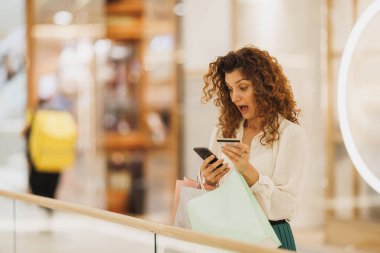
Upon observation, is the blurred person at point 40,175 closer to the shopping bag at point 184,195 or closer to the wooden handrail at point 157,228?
the wooden handrail at point 157,228

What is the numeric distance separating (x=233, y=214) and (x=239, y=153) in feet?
0.68

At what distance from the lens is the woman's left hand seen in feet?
7.09

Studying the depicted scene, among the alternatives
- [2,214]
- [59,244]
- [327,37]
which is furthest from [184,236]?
[327,37]

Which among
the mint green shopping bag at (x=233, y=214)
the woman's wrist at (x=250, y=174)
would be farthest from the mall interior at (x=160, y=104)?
the woman's wrist at (x=250, y=174)

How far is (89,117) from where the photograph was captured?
786cm

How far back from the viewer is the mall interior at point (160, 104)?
11.6 ft

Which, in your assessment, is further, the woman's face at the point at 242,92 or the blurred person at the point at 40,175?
the blurred person at the point at 40,175

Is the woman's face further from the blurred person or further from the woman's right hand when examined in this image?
the blurred person

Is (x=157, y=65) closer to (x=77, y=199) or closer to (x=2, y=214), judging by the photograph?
(x=77, y=199)

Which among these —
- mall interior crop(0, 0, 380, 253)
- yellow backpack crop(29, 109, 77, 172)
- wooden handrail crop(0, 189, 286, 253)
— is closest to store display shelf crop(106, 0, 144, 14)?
mall interior crop(0, 0, 380, 253)

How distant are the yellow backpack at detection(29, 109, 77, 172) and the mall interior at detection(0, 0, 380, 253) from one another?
3.37 feet

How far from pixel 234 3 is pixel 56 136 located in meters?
1.96

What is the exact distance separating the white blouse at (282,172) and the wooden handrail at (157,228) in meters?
0.28

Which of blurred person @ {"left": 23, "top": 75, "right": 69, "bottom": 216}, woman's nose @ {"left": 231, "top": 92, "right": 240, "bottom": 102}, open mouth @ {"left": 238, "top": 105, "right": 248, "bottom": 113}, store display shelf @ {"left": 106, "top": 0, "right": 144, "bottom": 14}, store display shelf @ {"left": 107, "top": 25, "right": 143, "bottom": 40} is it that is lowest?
blurred person @ {"left": 23, "top": 75, "right": 69, "bottom": 216}
